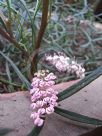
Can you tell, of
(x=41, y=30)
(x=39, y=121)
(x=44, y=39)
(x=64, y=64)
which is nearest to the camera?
(x=39, y=121)

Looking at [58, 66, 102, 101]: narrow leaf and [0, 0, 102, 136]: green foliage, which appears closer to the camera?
[58, 66, 102, 101]: narrow leaf

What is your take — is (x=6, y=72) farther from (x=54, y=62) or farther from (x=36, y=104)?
(x=36, y=104)

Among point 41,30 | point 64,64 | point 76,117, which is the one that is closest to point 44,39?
point 64,64

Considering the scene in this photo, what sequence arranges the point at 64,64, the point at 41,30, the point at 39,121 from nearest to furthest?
the point at 39,121 → the point at 41,30 → the point at 64,64

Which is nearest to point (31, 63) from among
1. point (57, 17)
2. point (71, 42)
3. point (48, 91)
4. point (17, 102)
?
point (17, 102)

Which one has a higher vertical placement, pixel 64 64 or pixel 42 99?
pixel 42 99

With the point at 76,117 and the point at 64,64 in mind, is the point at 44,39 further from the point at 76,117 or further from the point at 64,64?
the point at 76,117

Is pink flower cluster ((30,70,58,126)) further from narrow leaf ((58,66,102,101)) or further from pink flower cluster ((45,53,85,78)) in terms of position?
pink flower cluster ((45,53,85,78))

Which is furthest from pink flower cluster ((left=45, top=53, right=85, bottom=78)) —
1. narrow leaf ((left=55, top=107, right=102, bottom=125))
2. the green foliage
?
narrow leaf ((left=55, top=107, right=102, bottom=125))
